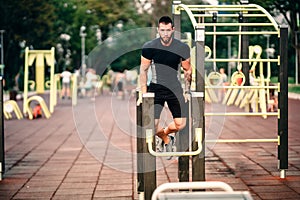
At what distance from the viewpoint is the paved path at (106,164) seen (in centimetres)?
746

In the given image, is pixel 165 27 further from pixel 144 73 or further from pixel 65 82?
pixel 65 82

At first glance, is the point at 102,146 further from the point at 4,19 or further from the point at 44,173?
the point at 4,19

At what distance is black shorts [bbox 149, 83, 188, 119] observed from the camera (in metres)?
7.85

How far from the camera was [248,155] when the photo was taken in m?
10.4

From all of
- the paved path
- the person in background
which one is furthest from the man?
the person in background

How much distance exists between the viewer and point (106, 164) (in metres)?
9.62

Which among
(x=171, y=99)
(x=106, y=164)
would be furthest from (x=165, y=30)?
(x=106, y=164)

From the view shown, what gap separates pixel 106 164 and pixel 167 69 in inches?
98.8

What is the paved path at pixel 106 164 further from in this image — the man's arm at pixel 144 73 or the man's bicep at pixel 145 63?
the man's bicep at pixel 145 63

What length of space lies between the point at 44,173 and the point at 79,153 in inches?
87.6

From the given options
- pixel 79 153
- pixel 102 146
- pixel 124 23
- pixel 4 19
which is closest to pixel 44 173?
pixel 79 153

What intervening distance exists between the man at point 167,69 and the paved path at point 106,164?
87cm

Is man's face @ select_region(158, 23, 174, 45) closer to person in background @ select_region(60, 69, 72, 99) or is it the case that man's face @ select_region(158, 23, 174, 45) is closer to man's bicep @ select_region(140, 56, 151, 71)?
man's bicep @ select_region(140, 56, 151, 71)

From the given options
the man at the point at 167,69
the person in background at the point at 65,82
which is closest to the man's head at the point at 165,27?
the man at the point at 167,69
